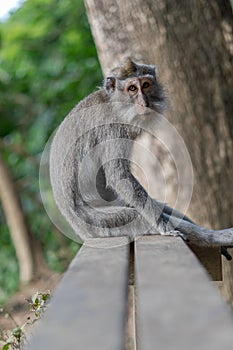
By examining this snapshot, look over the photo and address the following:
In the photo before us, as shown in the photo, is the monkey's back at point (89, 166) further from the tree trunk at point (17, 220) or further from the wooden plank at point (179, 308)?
the tree trunk at point (17, 220)

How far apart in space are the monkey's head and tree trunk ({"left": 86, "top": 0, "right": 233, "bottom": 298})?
2.41 feet

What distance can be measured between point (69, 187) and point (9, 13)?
7359mm

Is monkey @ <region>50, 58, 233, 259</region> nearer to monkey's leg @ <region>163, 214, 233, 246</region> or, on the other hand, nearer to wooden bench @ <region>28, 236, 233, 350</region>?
monkey's leg @ <region>163, 214, 233, 246</region>

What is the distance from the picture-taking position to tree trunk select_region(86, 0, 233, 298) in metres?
5.18

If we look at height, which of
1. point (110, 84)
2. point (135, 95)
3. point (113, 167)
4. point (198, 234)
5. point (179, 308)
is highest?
point (110, 84)

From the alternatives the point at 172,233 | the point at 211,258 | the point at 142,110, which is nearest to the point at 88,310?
the point at 172,233

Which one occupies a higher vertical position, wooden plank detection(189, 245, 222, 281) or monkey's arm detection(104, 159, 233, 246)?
monkey's arm detection(104, 159, 233, 246)

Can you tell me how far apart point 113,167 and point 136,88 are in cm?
54

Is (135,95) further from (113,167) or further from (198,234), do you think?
(198,234)

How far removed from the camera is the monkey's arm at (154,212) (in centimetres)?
384

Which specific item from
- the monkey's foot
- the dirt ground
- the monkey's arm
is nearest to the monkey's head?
the monkey's arm

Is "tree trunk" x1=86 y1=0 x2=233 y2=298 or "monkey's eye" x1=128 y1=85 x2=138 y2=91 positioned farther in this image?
"tree trunk" x1=86 y1=0 x2=233 y2=298

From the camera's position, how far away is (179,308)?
1663mm

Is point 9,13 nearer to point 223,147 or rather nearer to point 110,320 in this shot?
point 223,147
